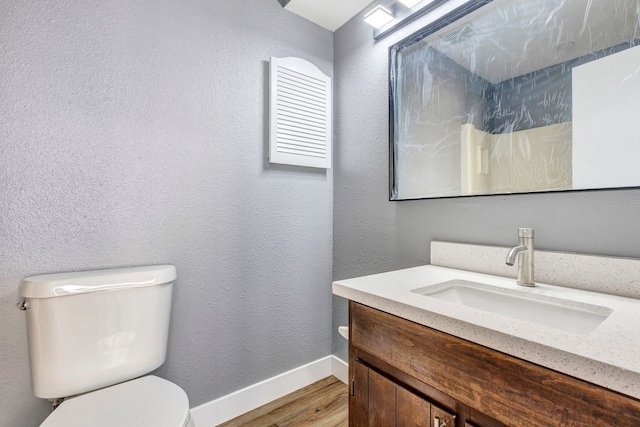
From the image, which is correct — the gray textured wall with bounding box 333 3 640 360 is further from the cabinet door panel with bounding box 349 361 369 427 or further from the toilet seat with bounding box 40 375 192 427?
the toilet seat with bounding box 40 375 192 427

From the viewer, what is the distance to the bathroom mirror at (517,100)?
864 mm

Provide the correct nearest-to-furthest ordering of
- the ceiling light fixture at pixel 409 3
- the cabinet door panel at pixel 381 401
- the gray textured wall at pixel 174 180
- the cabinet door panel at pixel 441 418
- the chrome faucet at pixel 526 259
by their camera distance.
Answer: the cabinet door panel at pixel 441 418
the cabinet door panel at pixel 381 401
the chrome faucet at pixel 526 259
the gray textured wall at pixel 174 180
the ceiling light fixture at pixel 409 3

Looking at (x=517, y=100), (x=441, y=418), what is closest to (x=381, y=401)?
(x=441, y=418)

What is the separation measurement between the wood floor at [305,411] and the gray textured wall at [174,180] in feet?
Answer: 0.52

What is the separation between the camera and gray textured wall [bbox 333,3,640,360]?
2.96 ft

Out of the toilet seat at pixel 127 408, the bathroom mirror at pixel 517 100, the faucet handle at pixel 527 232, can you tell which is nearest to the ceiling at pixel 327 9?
the bathroom mirror at pixel 517 100

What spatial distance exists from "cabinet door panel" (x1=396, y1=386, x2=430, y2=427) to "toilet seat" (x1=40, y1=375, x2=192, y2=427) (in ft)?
2.07

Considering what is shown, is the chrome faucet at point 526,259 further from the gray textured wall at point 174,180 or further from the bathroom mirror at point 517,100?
the gray textured wall at point 174,180

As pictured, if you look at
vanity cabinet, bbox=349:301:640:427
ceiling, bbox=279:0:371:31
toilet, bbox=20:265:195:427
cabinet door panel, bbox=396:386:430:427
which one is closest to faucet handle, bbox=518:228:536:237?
vanity cabinet, bbox=349:301:640:427

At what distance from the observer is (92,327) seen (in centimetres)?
103

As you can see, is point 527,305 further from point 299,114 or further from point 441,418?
point 299,114

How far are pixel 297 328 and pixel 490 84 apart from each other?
1540mm

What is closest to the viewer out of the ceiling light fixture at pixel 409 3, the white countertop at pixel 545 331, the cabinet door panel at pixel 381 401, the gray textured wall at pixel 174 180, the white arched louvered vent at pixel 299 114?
the white countertop at pixel 545 331

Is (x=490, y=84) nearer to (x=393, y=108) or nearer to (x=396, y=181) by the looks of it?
(x=393, y=108)
